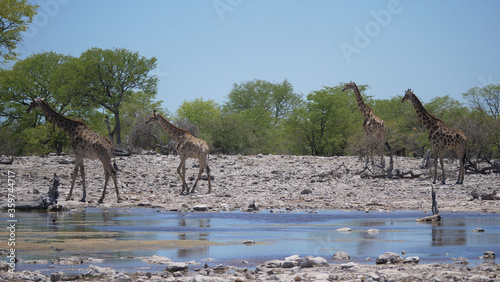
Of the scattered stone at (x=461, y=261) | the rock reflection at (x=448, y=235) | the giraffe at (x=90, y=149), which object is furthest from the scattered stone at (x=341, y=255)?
the giraffe at (x=90, y=149)

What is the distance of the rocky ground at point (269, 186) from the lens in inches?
685

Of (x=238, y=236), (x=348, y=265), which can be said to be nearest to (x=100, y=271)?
(x=348, y=265)

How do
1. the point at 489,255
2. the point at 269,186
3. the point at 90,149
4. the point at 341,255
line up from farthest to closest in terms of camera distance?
the point at 269,186, the point at 90,149, the point at 341,255, the point at 489,255

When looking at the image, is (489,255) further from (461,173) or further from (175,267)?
(461,173)

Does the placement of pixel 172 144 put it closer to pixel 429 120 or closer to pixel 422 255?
pixel 429 120

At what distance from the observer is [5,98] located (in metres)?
58.3

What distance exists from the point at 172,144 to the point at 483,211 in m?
21.9

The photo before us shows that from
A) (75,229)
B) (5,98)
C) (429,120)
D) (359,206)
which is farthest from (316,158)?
(5,98)

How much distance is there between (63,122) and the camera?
2016 cm

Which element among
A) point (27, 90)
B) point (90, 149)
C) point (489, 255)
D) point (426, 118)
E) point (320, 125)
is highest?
point (27, 90)

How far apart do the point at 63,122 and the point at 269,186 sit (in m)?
7.94

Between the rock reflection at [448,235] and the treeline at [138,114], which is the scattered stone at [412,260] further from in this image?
the treeline at [138,114]

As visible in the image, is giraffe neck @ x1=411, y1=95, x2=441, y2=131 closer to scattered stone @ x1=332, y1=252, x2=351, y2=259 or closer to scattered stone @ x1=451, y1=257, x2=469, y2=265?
scattered stone @ x1=451, y1=257, x2=469, y2=265

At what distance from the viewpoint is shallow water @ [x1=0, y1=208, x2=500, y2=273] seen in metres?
8.88
